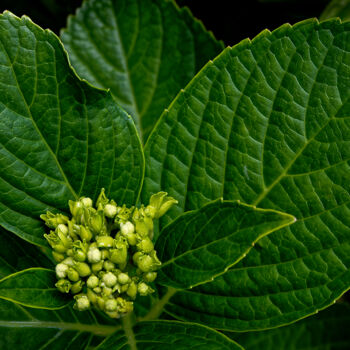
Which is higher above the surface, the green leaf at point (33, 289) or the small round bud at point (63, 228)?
the small round bud at point (63, 228)

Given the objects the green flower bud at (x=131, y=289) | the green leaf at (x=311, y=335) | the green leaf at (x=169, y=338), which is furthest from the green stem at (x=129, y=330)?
the green leaf at (x=311, y=335)

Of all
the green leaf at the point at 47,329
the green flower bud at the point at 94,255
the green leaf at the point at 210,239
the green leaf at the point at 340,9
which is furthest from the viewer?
the green leaf at the point at 340,9

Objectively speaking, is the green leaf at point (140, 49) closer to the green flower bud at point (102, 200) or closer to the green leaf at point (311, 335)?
the green flower bud at point (102, 200)

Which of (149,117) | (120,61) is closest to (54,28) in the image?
(120,61)

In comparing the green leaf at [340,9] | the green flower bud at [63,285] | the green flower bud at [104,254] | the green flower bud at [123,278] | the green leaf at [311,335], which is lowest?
the green leaf at [311,335]

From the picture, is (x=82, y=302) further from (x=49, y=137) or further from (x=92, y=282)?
(x=49, y=137)
